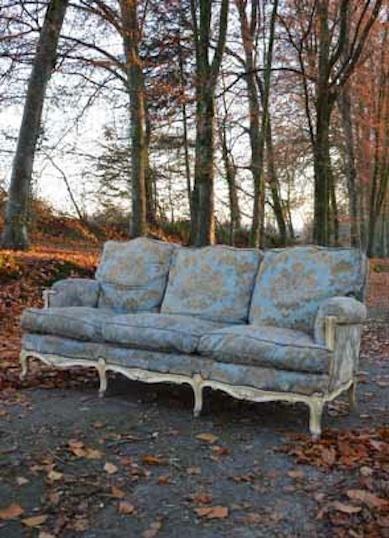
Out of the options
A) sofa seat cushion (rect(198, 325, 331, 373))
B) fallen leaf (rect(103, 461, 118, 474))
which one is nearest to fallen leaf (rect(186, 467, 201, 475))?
fallen leaf (rect(103, 461, 118, 474))

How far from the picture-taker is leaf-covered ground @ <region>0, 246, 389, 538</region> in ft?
7.55

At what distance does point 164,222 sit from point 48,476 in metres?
13.3

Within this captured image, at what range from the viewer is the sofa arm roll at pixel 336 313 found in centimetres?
346

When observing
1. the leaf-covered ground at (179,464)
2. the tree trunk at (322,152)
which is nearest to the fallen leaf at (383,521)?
the leaf-covered ground at (179,464)

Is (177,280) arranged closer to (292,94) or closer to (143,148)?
(143,148)

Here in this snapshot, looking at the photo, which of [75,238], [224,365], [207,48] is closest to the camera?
[224,365]

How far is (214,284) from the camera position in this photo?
4.37 m

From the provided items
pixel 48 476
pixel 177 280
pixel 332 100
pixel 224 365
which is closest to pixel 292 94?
pixel 332 100

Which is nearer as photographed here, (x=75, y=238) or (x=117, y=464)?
(x=117, y=464)

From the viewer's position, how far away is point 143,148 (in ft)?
33.3

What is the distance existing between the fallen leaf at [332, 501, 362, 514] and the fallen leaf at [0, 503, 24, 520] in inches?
47.1

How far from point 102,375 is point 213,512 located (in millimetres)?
1823

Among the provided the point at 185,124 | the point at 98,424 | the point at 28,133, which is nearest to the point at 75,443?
the point at 98,424

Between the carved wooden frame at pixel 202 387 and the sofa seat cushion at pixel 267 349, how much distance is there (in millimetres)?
145
